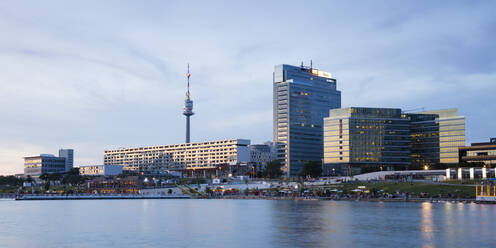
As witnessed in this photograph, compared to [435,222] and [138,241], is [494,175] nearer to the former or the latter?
[435,222]

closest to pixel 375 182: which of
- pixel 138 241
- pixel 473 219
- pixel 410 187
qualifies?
pixel 410 187

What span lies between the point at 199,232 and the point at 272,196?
11655 centimetres

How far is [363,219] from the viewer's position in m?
83.8

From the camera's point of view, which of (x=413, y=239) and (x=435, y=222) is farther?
(x=435, y=222)

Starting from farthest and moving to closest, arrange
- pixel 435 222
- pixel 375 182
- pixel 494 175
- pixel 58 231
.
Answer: pixel 375 182 → pixel 494 175 → pixel 435 222 → pixel 58 231

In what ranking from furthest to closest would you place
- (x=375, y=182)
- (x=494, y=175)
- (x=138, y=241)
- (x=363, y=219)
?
(x=375, y=182) < (x=494, y=175) < (x=363, y=219) < (x=138, y=241)

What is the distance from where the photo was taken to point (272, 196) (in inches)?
7195

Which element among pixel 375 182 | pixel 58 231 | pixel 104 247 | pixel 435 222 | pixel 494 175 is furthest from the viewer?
pixel 375 182

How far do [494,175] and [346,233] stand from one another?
12910cm

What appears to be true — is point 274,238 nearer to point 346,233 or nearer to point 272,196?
point 346,233

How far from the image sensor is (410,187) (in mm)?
163125

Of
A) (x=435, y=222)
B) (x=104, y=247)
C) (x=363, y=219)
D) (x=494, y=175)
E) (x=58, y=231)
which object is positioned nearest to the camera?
(x=104, y=247)

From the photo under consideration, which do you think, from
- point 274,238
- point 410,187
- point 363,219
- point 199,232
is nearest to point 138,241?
point 199,232

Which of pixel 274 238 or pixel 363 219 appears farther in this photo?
pixel 363 219
